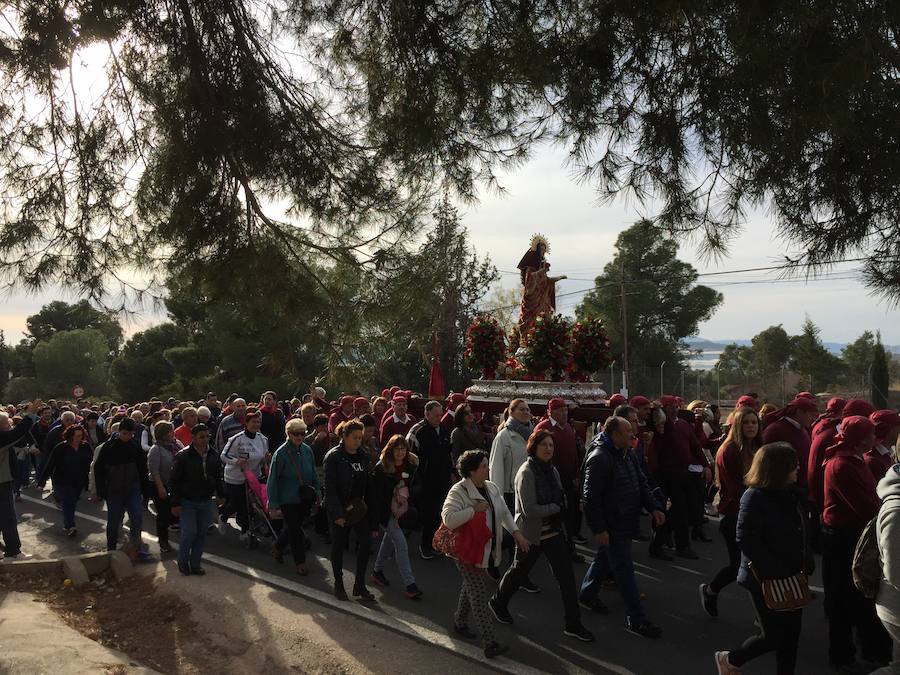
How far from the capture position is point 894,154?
4551 mm

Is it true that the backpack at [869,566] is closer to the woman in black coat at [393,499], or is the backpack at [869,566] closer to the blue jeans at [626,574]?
Answer: the blue jeans at [626,574]

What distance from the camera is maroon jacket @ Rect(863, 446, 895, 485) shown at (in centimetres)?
648

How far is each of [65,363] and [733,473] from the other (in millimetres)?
75338

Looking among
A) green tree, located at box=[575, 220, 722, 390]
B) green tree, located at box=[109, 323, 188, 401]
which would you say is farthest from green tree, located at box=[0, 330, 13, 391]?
green tree, located at box=[575, 220, 722, 390]

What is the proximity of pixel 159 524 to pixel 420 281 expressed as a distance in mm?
5200

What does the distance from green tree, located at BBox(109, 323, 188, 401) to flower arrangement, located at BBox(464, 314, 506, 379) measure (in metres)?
35.4

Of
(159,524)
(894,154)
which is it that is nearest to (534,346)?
(159,524)

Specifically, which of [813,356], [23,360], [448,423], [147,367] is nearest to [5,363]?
[23,360]

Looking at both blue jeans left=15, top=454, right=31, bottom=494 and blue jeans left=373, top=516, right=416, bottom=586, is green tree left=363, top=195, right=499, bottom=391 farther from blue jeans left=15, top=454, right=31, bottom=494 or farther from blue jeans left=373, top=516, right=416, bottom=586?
blue jeans left=15, top=454, right=31, bottom=494

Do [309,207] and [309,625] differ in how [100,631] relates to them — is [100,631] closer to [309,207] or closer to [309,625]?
[309,625]

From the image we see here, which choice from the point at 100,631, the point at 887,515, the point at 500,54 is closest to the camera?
the point at 887,515

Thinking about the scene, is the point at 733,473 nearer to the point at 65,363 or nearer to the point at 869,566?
the point at 869,566

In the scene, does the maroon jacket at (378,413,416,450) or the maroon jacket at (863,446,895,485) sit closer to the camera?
the maroon jacket at (863,446,895,485)

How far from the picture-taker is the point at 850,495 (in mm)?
5625
